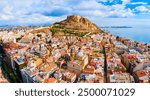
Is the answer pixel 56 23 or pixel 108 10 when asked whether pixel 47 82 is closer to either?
pixel 56 23

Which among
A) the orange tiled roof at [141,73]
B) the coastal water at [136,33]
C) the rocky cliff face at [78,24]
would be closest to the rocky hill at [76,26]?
the rocky cliff face at [78,24]

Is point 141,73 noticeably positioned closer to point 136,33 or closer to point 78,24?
point 136,33

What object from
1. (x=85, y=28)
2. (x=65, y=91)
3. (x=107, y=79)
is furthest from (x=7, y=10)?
(x=107, y=79)

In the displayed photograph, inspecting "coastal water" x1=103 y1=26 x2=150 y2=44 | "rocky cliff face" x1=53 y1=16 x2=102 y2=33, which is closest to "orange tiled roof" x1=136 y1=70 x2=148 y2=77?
"coastal water" x1=103 y1=26 x2=150 y2=44

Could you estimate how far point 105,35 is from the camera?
2.30 m

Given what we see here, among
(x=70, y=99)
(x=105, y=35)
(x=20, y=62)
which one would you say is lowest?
(x=70, y=99)

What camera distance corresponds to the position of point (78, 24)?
7.46ft

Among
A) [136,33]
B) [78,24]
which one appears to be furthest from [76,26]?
[136,33]

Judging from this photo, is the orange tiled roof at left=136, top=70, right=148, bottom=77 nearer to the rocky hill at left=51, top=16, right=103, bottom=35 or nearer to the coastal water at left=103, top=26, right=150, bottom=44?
the coastal water at left=103, top=26, right=150, bottom=44

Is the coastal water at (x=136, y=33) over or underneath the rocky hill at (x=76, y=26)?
underneath

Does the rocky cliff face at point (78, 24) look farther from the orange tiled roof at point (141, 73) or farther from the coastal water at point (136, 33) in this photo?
the orange tiled roof at point (141, 73)

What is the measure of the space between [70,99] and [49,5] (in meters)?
0.75

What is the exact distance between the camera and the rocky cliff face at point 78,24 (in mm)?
2234

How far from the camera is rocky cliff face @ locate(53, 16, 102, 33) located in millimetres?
2234
